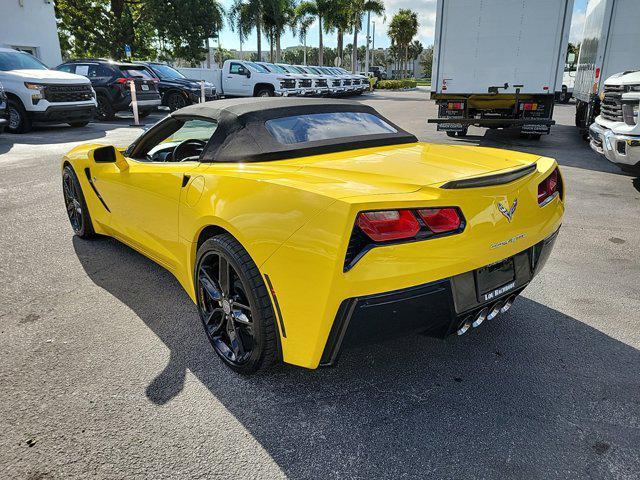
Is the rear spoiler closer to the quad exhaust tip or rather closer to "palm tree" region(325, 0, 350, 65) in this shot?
the quad exhaust tip

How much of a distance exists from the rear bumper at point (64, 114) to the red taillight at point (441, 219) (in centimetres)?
1203

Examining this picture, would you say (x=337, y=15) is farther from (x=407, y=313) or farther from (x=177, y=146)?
(x=407, y=313)

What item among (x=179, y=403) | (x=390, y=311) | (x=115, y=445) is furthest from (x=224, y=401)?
(x=390, y=311)

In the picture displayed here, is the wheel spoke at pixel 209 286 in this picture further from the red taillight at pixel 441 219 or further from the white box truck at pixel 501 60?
the white box truck at pixel 501 60

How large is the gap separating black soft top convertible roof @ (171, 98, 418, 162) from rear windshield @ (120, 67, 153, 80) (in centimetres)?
1303

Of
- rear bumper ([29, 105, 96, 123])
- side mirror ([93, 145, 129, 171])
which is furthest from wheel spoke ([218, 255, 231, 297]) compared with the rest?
rear bumper ([29, 105, 96, 123])

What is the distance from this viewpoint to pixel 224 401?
7.87 feet

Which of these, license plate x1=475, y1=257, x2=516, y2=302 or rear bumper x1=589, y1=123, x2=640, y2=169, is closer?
license plate x1=475, y1=257, x2=516, y2=302

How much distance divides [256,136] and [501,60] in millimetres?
9538

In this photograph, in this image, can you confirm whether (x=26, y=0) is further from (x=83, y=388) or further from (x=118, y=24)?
(x=83, y=388)

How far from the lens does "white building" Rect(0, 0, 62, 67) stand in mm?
21516

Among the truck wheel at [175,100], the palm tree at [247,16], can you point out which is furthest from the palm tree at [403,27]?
the truck wheel at [175,100]

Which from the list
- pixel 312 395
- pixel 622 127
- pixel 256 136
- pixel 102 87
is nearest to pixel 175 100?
pixel 102 87

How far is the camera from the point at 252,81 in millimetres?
20781
